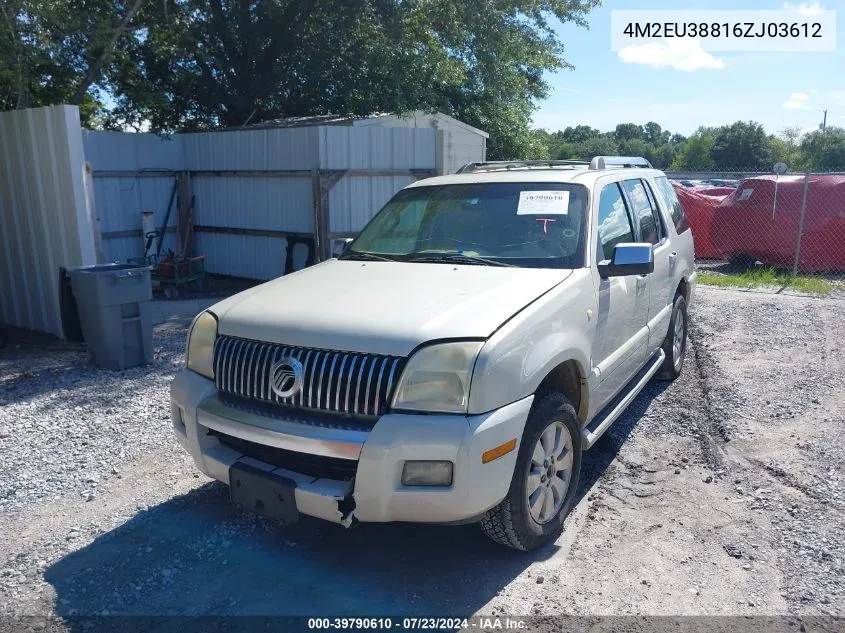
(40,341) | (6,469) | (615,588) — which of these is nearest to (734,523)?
(615,588)

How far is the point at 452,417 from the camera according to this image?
303cm

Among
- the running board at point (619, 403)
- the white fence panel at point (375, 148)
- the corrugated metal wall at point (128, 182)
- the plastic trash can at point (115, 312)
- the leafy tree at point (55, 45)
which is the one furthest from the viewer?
the corrugated metal wall at point (128, 182)

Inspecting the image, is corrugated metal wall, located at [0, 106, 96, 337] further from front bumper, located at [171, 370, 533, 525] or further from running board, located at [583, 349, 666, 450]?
running board, located at [583, 349, 666, 450]

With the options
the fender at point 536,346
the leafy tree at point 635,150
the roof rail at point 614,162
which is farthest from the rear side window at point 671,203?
the leafy tree at point 635,150

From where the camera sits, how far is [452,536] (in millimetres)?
3828

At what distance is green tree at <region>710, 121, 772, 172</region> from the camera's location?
6681cm

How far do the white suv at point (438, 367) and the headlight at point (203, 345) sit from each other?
1 cm

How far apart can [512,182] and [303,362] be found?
212cm

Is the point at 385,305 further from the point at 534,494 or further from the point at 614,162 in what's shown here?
the point at 614,162

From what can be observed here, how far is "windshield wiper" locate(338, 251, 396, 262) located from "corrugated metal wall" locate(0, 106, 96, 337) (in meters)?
4.42

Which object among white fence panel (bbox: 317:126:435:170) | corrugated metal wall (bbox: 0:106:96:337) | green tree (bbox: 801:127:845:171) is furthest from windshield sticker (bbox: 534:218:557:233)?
green tree (bbox: 801:127:845:171)

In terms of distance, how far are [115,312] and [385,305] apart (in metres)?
4.30

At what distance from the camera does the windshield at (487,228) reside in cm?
420

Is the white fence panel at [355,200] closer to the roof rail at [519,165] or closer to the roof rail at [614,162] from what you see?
the roof rail at [519,165]
